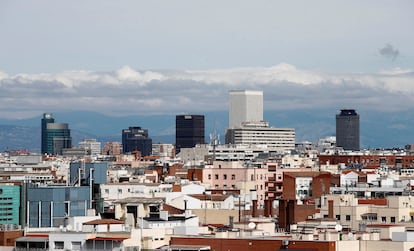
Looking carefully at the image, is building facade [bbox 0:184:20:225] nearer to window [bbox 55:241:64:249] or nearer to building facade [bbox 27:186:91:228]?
building facade [bbox 27:186:91:228]

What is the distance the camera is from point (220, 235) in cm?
7056

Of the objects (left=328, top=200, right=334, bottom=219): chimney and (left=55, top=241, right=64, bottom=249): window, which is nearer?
(left=55, top=241, right=64, bottom=249): window

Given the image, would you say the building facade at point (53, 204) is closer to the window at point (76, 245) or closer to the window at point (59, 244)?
the window at point (59, 244)

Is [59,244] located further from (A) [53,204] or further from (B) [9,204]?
(B) [9,204]

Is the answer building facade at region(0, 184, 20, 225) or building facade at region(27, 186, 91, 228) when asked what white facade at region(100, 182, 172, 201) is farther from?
building facade at region(27, 186, 91, 228)

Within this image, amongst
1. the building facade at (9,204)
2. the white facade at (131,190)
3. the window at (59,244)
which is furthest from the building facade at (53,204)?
the window at (59,244)

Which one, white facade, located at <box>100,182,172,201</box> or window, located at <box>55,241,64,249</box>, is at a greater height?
white facade, located at <box>100,182,172,201</box>

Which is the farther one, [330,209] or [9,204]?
[9,204]

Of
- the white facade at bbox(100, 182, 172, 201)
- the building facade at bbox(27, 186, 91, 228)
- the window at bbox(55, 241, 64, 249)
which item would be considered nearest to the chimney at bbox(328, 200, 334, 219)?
the building facade at bbox(27, 186, 91, 228)

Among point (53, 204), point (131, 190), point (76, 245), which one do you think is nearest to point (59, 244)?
point (76, 245)

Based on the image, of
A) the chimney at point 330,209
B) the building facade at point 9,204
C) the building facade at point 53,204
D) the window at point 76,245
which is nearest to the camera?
the window at point 76,245

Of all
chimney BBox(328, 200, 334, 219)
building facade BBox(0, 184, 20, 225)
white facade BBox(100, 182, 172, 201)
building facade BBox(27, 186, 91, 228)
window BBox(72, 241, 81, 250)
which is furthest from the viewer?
white facade BBox(100, 182, 172, 201)

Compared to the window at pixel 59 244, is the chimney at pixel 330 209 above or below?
above

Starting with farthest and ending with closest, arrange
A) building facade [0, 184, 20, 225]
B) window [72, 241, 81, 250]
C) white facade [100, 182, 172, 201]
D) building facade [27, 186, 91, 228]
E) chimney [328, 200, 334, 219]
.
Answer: white facade [100, 182, 172, 201]
building facade [0, 184, 20, 225]
chimney [328, 200, 334, 219]
building facade [27, 186, 91, 228]
window [72, 241, 81, 250]
